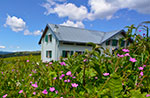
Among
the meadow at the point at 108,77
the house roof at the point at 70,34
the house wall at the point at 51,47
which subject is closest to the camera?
the meadow at the point at 108,77

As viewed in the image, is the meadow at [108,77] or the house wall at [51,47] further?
the house wall at [51,47]

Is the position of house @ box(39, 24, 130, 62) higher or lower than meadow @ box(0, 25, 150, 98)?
higher

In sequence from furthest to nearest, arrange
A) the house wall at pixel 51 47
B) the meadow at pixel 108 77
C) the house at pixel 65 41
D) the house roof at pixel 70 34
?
the house wall at pixel 51 47 < the house roof at pixel 70 34 < the house at pixel 65 41 < the meadow at pixel 108 77

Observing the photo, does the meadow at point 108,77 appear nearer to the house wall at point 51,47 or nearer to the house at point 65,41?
the house at point 65,41

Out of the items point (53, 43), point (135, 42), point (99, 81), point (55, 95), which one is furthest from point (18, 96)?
point (53, 43)

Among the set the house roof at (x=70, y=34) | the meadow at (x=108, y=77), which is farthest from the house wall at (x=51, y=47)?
the meadow at (x=108, y=77)

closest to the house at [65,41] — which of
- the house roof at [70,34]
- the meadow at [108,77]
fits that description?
the house roof at [70,34]

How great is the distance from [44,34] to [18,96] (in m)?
21.4

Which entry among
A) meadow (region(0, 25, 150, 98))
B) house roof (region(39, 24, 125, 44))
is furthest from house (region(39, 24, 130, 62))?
meadow (region(0, 25, 150, 98))

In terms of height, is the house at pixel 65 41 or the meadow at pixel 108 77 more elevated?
the house at pixel 65 41

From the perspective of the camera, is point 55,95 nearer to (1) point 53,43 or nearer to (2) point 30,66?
(2) point 30,66

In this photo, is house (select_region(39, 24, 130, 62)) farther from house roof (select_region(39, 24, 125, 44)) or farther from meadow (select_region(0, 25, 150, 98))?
meadow (select_region(0, 25, 150, 98))

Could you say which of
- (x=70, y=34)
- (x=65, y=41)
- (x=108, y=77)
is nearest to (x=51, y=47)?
(x=65, y=41)

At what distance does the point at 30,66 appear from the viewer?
3311 mm
